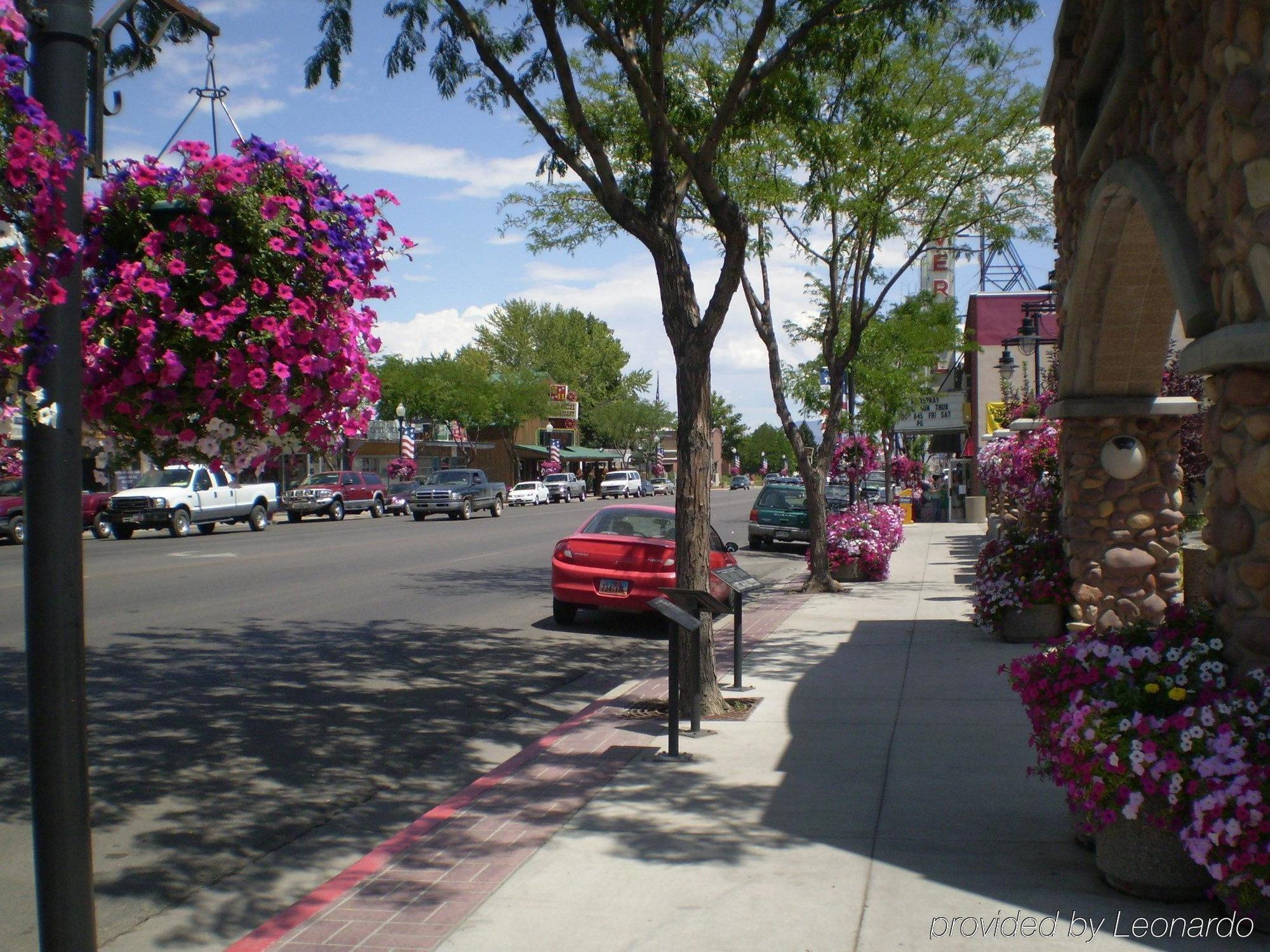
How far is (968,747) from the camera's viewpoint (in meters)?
7.14

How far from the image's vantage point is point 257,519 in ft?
110

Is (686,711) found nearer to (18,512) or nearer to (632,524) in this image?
(632,524)

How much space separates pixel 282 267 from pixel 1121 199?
4.79 metres

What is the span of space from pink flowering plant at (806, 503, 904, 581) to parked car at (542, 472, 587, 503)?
42.4 m

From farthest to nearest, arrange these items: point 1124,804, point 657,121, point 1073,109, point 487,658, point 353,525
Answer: point 353,525
point 487,658
point 657,121
point 1073,109
point 1124,804

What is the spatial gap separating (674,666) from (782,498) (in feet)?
65.3

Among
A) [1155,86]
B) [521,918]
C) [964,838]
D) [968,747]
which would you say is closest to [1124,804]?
[964,838]

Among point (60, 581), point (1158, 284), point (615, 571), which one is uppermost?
point (1158, 284)

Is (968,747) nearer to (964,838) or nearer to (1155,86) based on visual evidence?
(964,838)

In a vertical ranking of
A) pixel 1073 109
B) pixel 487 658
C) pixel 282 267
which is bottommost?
pixel 487 658

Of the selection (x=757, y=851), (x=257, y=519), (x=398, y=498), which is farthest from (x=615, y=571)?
(x=398, y=498)

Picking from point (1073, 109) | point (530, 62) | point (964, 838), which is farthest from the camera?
point (530, 62)

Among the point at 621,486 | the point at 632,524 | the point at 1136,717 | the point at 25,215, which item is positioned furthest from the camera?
the point at 621,486

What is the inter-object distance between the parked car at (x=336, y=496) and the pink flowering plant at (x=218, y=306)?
115ft
